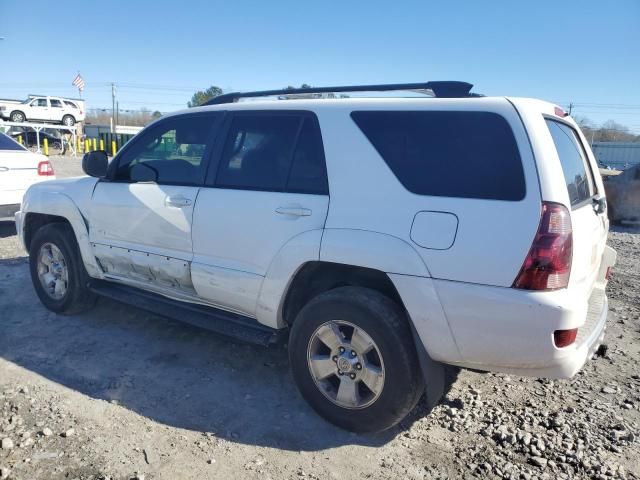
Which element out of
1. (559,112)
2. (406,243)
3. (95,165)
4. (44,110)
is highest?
(44,110)

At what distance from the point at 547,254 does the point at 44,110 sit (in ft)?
120

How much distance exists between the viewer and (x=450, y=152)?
2.68 metres

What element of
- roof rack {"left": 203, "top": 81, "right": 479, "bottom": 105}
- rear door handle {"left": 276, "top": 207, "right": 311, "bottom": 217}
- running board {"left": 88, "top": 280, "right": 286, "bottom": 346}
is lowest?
running board {"left": 88, "top": 280, "right": 286, "bottom": 346}

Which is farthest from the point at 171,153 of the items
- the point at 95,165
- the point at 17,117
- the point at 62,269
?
the point at 17,117

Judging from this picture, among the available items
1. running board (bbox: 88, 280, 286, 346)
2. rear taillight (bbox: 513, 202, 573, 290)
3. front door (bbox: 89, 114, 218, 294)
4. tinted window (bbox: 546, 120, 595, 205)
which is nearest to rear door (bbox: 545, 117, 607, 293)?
tinted window (bbox: 546, 120, 595, 205)

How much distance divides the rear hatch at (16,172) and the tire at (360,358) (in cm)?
599

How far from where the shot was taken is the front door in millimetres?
3662

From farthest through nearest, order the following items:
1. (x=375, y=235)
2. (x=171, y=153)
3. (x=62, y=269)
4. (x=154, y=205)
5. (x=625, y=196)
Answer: (x=625, y=196) < (x=62, y=269) < (x=171, y=153) < (x=154, y=205) < (x=375, y=235)

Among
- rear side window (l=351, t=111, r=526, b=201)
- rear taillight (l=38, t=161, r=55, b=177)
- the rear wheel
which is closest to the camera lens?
rear side window (l=351, t=111, r=526, b=201)

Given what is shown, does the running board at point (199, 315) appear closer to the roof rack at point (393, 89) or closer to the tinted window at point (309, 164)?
the tinted window at point (309, 164)

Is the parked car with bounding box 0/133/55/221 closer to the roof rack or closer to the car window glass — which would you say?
the roof rack

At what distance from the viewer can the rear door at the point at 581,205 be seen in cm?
254

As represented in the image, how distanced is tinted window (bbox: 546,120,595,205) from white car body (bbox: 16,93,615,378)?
0.26 ft

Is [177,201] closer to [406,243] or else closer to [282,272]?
[282,272]
